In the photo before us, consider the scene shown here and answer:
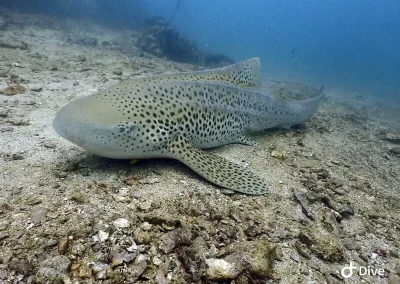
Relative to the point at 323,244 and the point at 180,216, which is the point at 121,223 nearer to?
Answer: the point at 180,216

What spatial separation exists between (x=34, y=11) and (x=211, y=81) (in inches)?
941

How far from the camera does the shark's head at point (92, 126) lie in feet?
12.3

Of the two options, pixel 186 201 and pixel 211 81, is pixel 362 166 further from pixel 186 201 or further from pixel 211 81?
pixel 186 201

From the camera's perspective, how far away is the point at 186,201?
12.4 ft

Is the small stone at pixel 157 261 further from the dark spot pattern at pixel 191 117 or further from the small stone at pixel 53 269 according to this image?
the dark spot pattern at pixel 191 117

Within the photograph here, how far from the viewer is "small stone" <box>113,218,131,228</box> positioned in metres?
3.02

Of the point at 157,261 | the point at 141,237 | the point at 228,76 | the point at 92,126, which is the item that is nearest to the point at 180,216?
the point at 141,237

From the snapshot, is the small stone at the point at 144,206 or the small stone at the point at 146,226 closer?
the small stone at the point at 146,226

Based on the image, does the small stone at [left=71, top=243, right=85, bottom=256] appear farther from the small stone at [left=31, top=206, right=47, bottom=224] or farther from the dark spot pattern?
the dark spot pattern

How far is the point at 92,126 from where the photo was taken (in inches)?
148

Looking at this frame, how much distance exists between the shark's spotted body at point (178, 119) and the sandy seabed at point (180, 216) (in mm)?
277

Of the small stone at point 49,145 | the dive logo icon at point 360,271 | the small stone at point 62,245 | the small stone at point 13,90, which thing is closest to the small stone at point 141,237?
the small stone at point 62,245

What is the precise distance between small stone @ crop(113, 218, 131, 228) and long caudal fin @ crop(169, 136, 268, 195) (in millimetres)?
1501

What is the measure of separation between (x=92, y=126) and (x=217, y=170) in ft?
6.43
